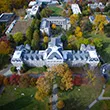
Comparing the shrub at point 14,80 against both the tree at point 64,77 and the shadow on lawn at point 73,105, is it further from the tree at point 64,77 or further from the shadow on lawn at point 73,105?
the shadow on lawn at point 73,105

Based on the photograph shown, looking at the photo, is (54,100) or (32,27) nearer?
(54,100)

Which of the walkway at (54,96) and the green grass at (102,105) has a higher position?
the walkway at (54,96)

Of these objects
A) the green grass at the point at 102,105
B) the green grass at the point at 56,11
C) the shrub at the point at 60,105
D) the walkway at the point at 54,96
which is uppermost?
the shrub at the point at 60,105

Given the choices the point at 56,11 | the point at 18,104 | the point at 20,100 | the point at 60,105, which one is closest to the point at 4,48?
the point at 20,100

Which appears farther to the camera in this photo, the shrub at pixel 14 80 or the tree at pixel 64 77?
the shrub at pixel 14 80

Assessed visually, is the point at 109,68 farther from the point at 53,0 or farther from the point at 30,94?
the point at 53,0

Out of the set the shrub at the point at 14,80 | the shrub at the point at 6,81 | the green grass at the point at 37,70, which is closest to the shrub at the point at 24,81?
the shrub at the point at 14,80

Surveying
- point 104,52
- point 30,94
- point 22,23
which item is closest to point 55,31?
point 22,23

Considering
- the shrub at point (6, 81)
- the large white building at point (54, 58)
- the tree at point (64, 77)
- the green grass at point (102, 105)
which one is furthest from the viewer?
the large white building at point (54, 58)
